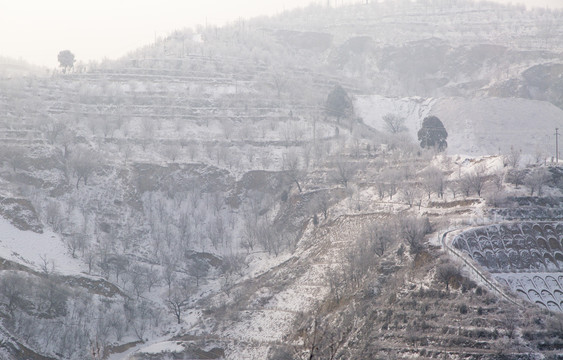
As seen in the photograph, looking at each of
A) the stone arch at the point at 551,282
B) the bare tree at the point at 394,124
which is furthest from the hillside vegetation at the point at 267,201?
the stone arch at the point at 551,282

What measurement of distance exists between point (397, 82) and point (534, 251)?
223ft

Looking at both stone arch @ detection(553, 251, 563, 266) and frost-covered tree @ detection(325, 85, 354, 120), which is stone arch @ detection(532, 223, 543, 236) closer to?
stone arch @ detection(553, 251, 563, 266)

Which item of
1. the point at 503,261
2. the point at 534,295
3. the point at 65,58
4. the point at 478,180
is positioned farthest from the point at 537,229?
the point at 65,58

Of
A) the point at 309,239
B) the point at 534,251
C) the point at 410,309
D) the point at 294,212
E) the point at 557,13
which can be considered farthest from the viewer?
the point at 557,13

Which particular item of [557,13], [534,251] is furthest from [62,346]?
[557,13]

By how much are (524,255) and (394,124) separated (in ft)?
146

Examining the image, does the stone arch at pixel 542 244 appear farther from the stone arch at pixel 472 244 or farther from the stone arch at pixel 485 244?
the stone arch at pixel 472 244

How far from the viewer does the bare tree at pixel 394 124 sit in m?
84.6

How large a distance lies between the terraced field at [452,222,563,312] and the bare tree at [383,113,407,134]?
133 ft

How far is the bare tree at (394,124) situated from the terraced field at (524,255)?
40.5m

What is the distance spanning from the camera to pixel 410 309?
124 feet

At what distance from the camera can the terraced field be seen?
38.8 m

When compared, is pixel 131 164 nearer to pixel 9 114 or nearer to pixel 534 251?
pixel 9 114

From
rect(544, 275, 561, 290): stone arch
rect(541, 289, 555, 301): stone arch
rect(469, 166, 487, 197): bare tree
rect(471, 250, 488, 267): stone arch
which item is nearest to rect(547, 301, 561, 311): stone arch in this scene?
rect(541, 289, 555, 301): stone arch
